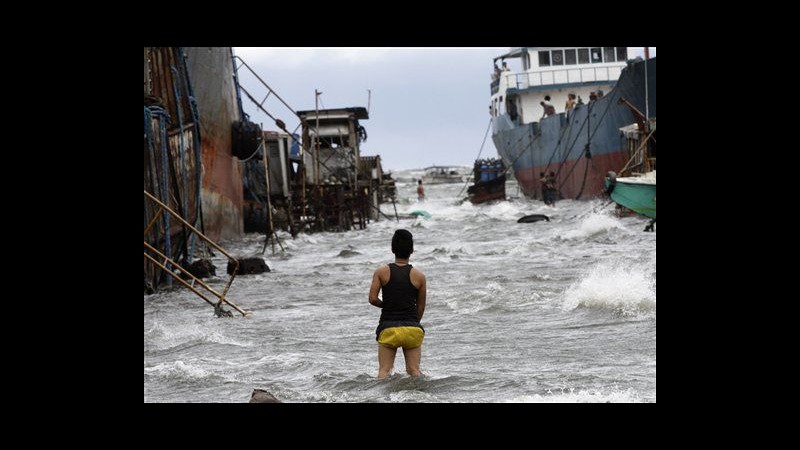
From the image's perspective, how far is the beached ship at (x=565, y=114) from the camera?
32875mm

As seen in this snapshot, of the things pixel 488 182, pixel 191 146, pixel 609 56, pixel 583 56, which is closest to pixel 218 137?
pixel 191 146

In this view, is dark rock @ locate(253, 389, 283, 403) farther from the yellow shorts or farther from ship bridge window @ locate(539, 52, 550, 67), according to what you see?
ship bridge window @ locate(539, 52, 550, 67)

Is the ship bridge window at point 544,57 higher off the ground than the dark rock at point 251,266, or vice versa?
the ship bridge window at point 544,57

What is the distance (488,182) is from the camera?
155ft

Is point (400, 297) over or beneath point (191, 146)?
beneath

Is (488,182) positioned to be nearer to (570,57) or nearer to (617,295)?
(570,57)

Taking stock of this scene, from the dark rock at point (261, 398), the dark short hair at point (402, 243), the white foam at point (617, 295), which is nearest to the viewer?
the dark rock at point (261, 398)

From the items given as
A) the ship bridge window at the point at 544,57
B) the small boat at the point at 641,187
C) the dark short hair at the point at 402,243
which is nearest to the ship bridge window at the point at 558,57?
the ship bridge window at the point at 544,57

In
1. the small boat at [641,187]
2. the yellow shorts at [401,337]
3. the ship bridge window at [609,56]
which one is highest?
the ship bridge window at [609,56]

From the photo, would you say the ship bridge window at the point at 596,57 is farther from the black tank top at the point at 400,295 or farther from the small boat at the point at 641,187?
the black tank top at the point at 400,295

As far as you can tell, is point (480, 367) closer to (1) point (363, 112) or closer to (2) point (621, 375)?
(2) point (621, 375)

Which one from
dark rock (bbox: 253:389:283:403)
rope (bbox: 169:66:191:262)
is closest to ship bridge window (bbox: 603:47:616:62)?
rope (bbox: 169:66:191:262)

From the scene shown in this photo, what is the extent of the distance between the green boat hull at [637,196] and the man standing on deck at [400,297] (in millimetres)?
13645

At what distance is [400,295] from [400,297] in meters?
0.01
